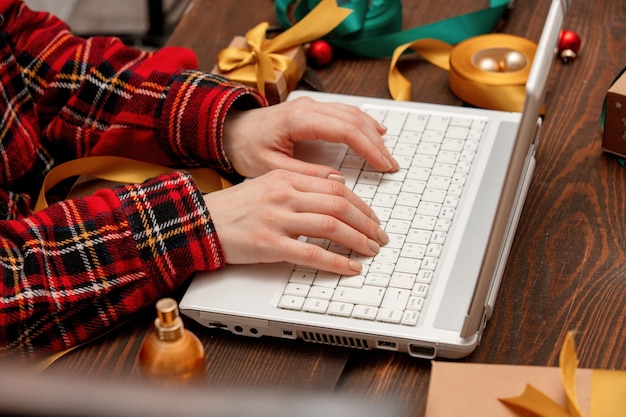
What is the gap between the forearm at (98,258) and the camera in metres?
0.81

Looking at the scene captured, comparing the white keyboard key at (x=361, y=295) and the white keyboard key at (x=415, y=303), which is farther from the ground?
the white keyboard key at (x=361, y=295)

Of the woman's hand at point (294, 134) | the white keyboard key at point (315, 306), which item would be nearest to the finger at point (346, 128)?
the woman's hand at point (294, 134)

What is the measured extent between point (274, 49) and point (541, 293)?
521mm

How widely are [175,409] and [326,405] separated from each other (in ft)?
0.16

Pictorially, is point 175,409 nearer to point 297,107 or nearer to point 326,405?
point 326,405

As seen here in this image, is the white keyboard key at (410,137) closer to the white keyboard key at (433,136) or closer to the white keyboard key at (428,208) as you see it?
the white keyboard key at (433,136)

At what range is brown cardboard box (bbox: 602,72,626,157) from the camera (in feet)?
3.17

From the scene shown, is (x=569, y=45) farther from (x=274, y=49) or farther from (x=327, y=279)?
(x=327, y=279)

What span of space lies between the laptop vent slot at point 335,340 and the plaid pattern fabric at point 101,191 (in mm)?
122

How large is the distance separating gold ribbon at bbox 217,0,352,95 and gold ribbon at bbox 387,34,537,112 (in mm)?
107

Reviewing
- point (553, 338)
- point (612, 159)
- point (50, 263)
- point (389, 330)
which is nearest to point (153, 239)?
point (50, 263)

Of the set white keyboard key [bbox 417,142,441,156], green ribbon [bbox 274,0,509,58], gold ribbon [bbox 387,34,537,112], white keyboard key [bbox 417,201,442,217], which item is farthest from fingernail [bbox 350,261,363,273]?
green ribbon [bbox 274,0,509,58]

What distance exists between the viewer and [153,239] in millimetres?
836

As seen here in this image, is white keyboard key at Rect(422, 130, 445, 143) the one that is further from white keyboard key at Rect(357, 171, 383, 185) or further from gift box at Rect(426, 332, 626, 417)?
gift box at Rect(426, 332, 626, 417)
